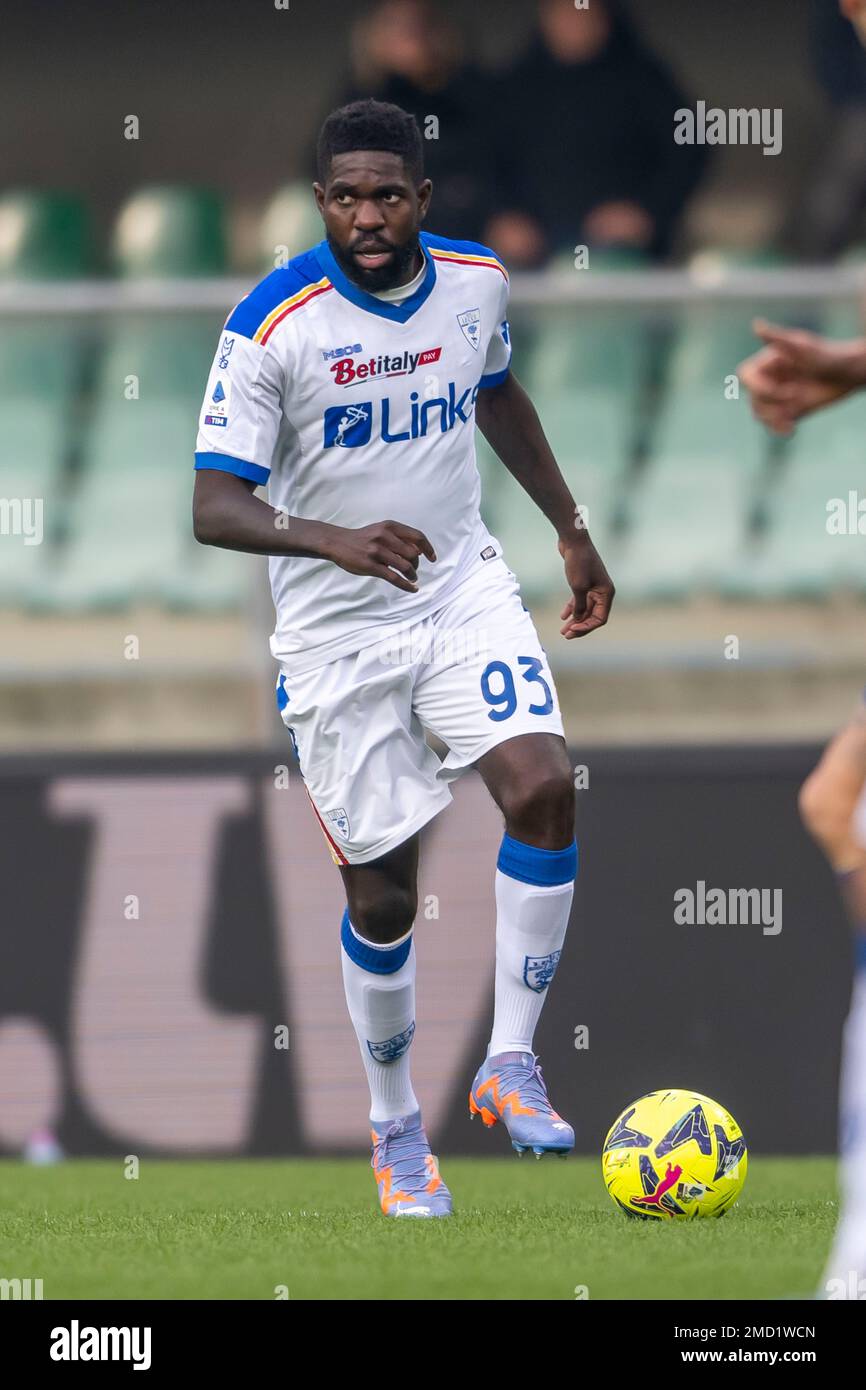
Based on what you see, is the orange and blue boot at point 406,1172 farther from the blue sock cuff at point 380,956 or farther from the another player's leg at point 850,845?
the another player's leg at point 850,845

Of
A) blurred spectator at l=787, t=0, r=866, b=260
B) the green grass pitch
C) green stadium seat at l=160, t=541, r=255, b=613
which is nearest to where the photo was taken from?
the green grass pitch

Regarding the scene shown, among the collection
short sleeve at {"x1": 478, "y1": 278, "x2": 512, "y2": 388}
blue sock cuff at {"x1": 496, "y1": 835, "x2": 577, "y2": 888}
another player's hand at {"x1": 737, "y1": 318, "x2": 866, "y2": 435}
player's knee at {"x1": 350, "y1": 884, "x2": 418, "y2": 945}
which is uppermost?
short sleeve at {"x1": 478, "y1": 278, "x2": 512, "y2": 388}

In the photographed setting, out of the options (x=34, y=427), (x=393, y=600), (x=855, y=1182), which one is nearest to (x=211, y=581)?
(x=34, y=427)

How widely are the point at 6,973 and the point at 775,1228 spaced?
136 inches

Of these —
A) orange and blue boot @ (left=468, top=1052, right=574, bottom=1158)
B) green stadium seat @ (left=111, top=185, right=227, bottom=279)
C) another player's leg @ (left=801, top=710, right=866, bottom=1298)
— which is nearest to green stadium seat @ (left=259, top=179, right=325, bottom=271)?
green stadium seat @ (left=111, top=185, right=227, bottom=279)

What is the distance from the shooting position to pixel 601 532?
855cm

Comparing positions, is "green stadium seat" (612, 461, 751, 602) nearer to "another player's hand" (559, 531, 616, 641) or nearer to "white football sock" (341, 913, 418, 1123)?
"another player's hand" (559, 531, 616, 641)

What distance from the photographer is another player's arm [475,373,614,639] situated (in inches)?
229

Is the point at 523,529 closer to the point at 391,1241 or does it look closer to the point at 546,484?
the point at 546,484

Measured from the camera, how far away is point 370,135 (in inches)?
208

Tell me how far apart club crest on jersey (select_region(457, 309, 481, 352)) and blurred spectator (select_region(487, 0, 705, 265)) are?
3.46 meters

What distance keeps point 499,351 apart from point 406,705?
898 millimetres
